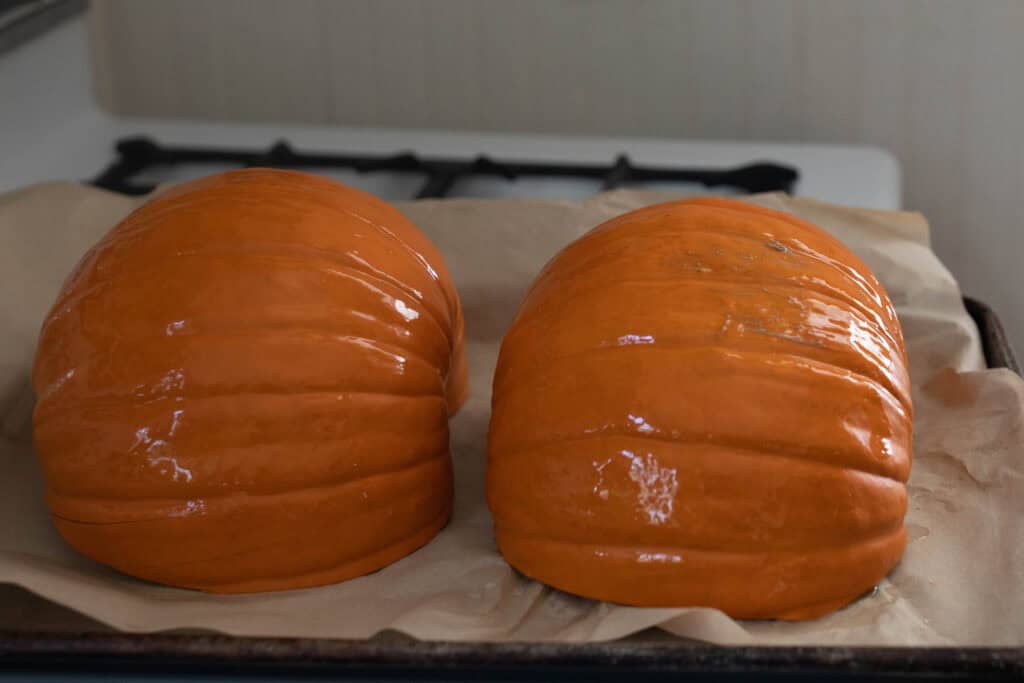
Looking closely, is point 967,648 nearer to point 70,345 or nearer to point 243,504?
point 243,504

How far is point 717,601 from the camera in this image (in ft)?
2.71

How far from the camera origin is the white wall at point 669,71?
1886 mm

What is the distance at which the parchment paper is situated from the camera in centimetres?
84

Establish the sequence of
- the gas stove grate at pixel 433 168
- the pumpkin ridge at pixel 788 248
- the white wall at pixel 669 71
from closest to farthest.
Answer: the pumpkin ridge at pixel 788 248 < the gas stove grate at pixel 433 168 < the white wall at pixel 669 71

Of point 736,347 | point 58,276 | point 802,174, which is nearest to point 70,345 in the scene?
point 58,276

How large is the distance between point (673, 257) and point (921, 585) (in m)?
0.30

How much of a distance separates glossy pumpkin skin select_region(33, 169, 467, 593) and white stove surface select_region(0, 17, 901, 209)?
0.76 meters

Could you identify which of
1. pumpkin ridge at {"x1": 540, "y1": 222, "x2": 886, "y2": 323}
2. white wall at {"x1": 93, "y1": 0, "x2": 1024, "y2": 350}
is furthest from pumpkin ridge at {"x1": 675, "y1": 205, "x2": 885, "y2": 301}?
white wall at {"x1": 93, "y1": 0, "x2": 1024, "y2": 350}

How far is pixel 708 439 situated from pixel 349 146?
3.82 ft

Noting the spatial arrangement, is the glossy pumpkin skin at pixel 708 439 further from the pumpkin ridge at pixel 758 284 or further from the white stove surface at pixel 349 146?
the white stove surface at pixel 349 146

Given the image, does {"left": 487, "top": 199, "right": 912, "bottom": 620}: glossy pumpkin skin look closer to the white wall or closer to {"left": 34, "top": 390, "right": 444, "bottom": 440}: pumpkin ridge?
{"left": 34, "top": 390, "right": 444, "bottom": 440}: pumpkin ridge

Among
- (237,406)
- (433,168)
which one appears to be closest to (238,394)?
(237,406)

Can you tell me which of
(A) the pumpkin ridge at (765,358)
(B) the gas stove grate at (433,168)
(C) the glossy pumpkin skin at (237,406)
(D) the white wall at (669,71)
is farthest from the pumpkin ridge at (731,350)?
(D) the white wall at (669,71)

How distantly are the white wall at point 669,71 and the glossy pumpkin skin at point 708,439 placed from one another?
43.0 inches
